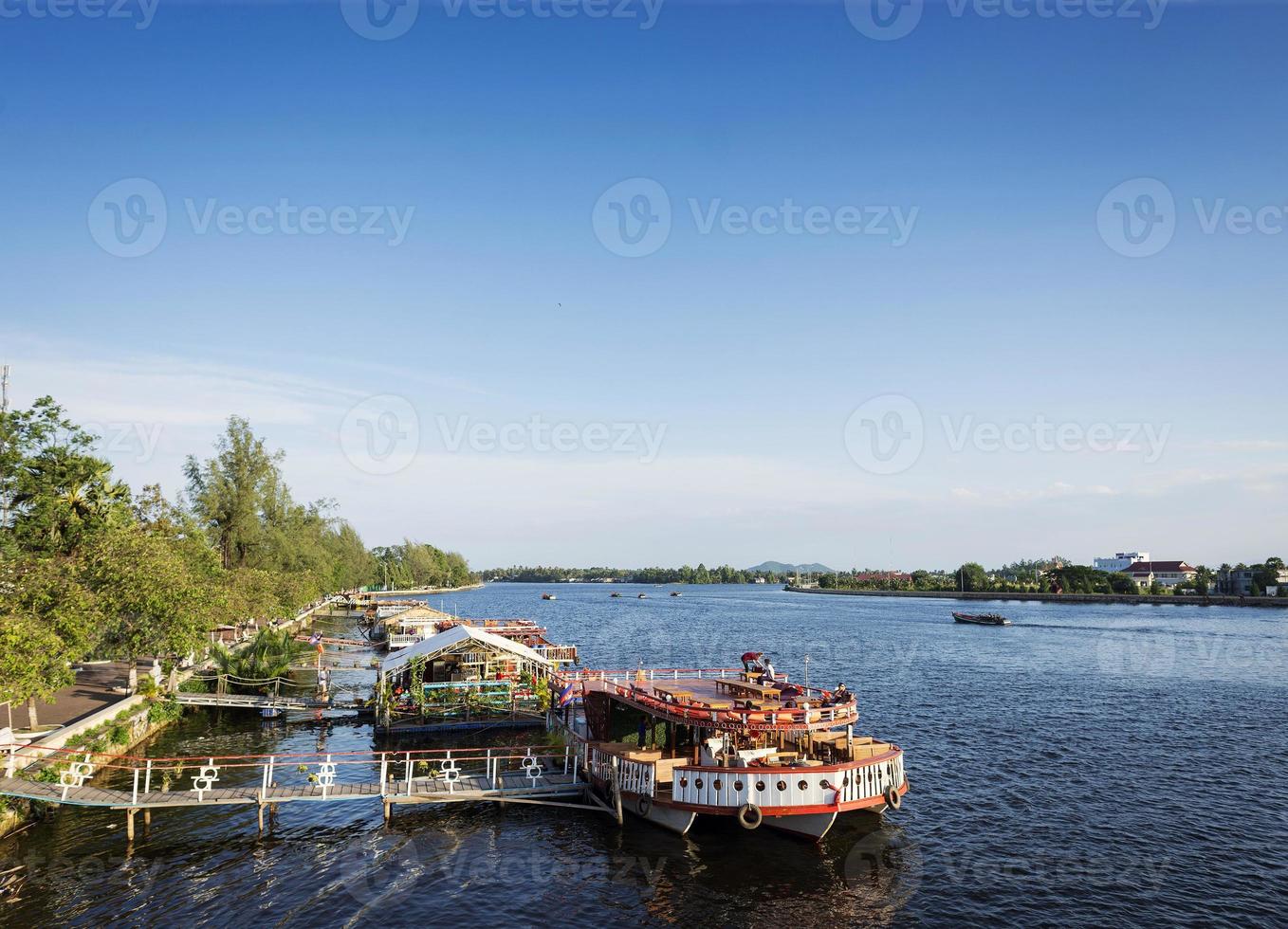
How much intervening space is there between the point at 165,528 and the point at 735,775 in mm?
54870

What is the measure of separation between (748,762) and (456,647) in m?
25.5

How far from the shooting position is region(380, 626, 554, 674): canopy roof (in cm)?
4894

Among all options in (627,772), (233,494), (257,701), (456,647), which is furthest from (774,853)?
(233,494)

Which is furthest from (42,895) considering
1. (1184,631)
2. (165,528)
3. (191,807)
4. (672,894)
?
(1184,631)

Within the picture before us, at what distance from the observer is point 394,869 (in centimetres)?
2877

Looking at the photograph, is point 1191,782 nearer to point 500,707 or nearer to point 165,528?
point 500,707

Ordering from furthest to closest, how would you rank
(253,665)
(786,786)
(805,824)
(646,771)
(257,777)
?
(253,665), (257,777), (646,771), (805,824), (786,786)

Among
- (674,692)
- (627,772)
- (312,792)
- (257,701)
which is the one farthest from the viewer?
(257,701)

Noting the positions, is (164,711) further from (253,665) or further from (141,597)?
(253,665)

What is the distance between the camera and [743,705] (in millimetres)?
32188

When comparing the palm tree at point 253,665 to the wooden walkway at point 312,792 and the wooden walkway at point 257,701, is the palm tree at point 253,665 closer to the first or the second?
the wooden walkway at point 257,701

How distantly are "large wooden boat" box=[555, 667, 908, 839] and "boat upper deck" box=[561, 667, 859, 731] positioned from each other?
0.04m

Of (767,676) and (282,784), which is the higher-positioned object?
(767,676)

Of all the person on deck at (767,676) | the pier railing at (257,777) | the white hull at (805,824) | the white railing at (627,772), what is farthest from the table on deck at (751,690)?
the pier railing at (257,777)
